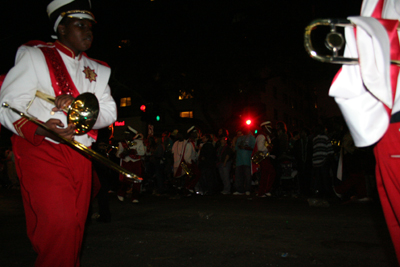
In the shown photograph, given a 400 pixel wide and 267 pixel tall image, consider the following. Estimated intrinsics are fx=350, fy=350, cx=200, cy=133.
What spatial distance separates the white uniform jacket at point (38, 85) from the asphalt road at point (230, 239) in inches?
71.4

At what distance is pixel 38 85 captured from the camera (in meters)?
2.36

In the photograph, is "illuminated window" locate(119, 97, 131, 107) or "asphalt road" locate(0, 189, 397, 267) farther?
"illuminated window" locate(119, 97, 131, 107)

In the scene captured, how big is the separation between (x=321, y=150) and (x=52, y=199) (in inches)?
319

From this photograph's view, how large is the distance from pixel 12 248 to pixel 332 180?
315 inches

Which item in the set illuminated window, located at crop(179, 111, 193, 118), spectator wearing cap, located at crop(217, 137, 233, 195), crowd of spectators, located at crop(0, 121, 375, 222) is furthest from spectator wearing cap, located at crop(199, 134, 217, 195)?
illuminated window, located at crop(179, 111, 193, 118)

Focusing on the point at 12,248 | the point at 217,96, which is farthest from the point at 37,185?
the point at 217,96

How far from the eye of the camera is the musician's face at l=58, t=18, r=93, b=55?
2609 mm

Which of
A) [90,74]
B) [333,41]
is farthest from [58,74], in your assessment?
[333,41]

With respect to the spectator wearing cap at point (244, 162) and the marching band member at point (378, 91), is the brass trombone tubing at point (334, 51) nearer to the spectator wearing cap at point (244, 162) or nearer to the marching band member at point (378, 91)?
the marching band member at point (378, 91)

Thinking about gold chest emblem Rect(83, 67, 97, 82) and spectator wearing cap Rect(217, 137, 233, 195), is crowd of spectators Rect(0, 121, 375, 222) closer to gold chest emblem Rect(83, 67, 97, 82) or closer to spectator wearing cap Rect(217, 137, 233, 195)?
spectator wearing cap Rect(217, 137, 233, 195)

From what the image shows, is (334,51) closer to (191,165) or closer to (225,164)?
(191,165)

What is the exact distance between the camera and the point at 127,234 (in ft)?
16.1

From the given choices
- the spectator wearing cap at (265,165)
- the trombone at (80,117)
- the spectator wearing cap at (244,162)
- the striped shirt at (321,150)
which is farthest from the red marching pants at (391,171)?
the spectator wearing cap at (244,162)

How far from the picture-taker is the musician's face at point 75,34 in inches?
103
